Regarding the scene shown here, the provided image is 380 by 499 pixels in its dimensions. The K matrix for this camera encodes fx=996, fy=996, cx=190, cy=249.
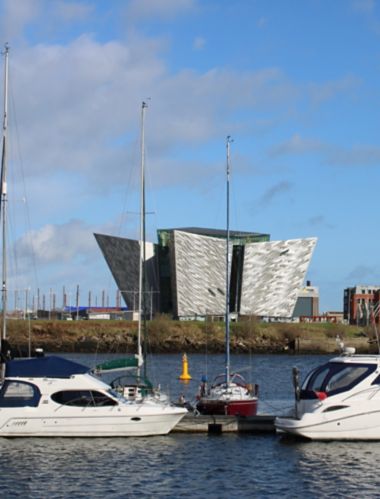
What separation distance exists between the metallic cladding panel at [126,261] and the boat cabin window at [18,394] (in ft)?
338

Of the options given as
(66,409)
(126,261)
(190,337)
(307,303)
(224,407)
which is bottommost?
(224,407)

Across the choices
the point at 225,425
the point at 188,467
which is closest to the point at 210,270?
the point at 225,425

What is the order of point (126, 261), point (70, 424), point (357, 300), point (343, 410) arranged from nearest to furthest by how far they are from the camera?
point (343, 410) → point (70, 424) → point (126, 261) → point (357, 300)

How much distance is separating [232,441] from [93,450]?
464 cm

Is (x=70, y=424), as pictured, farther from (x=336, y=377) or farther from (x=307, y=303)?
(x=307, y=303)

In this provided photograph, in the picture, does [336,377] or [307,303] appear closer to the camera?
[336,377]

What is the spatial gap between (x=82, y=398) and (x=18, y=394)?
201 centimetres

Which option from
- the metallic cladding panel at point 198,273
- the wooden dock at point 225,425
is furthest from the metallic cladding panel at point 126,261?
the wooden dock at point 225,425

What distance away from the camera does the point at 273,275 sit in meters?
142

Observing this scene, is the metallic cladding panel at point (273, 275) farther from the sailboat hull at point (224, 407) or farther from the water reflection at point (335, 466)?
the water reflection at point (335, 466)

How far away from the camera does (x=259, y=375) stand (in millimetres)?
65688

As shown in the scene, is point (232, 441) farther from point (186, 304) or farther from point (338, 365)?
point (186, 304)

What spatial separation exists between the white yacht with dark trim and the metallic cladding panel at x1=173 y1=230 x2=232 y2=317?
10292cm

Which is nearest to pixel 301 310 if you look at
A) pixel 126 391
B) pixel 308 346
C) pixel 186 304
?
pixel 186 304
